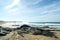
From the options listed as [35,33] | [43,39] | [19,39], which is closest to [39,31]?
[35,33]

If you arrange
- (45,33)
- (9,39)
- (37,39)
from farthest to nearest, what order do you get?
(45,33) → (37,39) → (9,39)

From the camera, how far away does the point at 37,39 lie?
11.4 m

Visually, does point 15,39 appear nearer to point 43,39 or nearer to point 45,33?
point 43,39

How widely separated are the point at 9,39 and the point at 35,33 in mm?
5267

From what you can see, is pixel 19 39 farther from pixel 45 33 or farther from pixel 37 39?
pixel 45 33

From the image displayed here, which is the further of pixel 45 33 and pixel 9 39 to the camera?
pixel 45 33

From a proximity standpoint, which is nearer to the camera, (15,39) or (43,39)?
(15,39)

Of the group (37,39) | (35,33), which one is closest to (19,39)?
(37,39)

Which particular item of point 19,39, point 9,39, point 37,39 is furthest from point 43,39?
point 9,39

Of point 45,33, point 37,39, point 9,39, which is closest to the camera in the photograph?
point 9,39

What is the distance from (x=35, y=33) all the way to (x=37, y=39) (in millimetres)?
3381

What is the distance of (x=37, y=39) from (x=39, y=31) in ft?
11.8

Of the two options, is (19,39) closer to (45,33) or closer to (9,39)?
(9,39)

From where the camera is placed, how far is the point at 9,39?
10.1m
